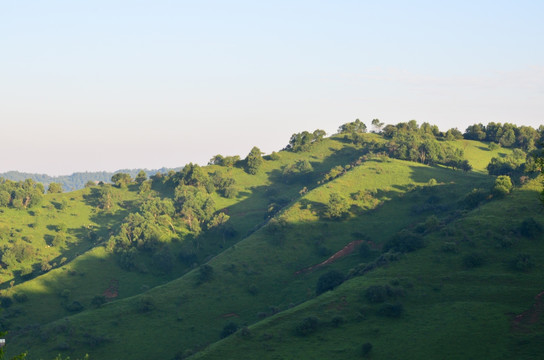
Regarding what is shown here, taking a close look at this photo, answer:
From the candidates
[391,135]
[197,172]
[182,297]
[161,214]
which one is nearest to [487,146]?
[391,135]

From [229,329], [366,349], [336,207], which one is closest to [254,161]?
[336,207]

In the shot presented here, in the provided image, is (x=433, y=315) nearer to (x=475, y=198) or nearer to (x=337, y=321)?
(x=337, y=321)

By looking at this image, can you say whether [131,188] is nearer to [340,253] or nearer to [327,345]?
[340,253]

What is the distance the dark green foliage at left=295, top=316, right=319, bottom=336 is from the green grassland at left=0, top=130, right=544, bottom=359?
2.75 ft

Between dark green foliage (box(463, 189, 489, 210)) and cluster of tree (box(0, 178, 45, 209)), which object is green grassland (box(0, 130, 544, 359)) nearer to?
dark green foliage (box(463, 189, 489, 210))

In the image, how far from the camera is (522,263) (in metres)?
71.1

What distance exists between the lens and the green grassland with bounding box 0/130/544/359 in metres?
61.2

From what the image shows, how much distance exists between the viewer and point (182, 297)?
89875mm

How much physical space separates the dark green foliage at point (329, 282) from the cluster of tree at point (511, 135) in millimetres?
134698

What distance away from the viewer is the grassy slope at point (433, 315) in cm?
5603

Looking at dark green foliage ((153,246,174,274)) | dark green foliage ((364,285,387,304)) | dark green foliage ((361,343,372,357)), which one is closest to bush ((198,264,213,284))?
dark green foliage ((153,246,174,274))

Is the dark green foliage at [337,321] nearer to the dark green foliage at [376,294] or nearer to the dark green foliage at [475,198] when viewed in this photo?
the dark green foliage at [376,294]

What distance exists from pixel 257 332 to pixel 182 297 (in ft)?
92.2

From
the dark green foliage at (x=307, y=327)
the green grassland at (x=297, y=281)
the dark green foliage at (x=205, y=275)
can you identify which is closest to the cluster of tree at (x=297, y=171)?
the green grassland at (x=297, y=281)
